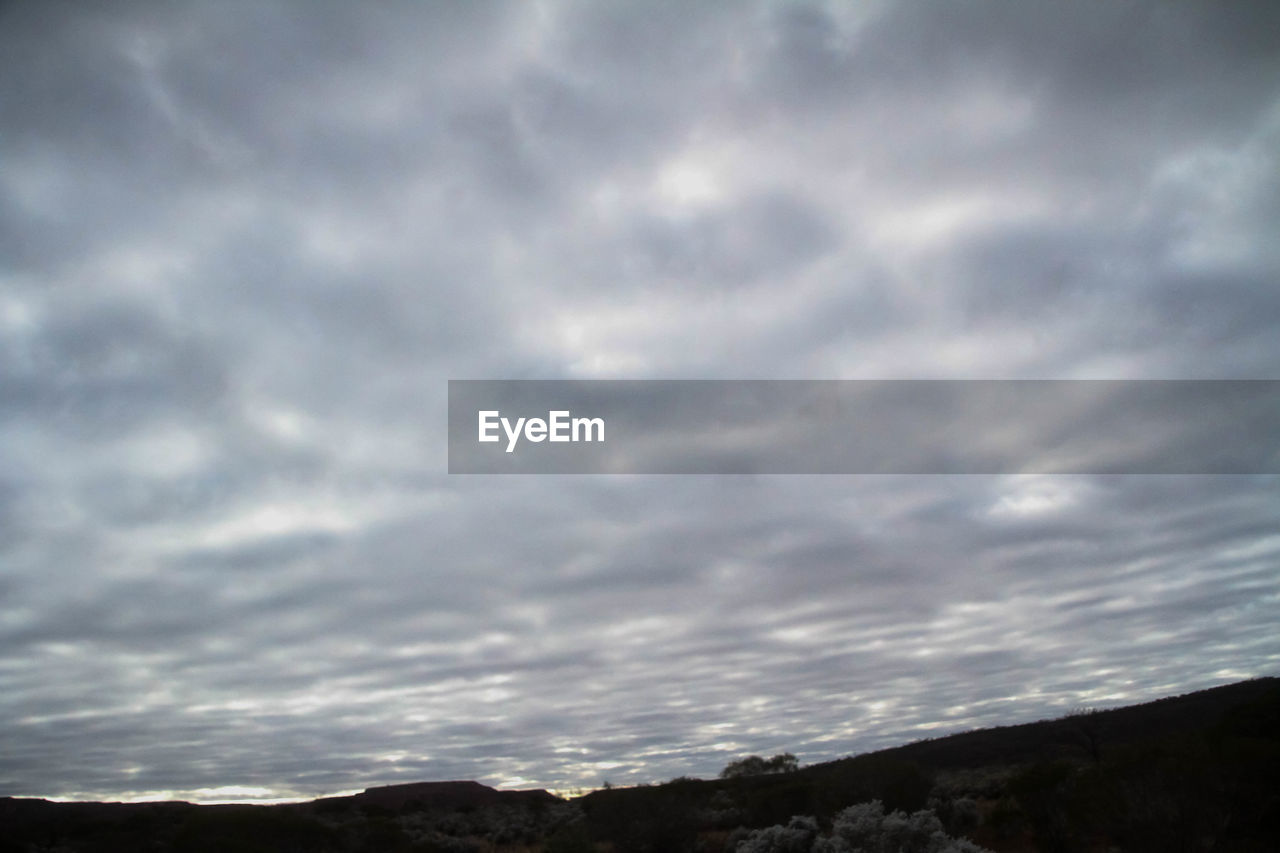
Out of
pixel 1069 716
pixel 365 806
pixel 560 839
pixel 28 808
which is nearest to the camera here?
pixel 560 839

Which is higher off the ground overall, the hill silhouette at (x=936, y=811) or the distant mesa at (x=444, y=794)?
the hill silhouette at (x=936, y=811)

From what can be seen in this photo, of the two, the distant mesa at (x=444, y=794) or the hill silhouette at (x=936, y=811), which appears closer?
the hill silhouette at (x=936, y=811)

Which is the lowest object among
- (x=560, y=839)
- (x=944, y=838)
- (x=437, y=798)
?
(x=437, y=798)

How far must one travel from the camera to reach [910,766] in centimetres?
3416

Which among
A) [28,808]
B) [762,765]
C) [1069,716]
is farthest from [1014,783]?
[762,765]

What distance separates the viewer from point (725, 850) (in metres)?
30.3

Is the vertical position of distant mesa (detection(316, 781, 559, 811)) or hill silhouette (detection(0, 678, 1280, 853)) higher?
hill silhouette (detection(0, 678, 1280, 853))

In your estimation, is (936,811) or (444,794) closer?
(936,811)

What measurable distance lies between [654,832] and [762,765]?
5561 cm

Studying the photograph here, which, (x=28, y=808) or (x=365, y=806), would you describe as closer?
(x=28, y=808)

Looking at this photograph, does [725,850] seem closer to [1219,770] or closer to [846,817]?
[846,817]

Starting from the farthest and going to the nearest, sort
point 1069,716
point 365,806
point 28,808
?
point 365,806 → point 1069,716 → point 28,808

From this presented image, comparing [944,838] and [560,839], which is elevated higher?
[944,838]

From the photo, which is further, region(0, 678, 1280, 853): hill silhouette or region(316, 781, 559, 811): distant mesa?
region(316, 781, 559, 811): distant mesa
